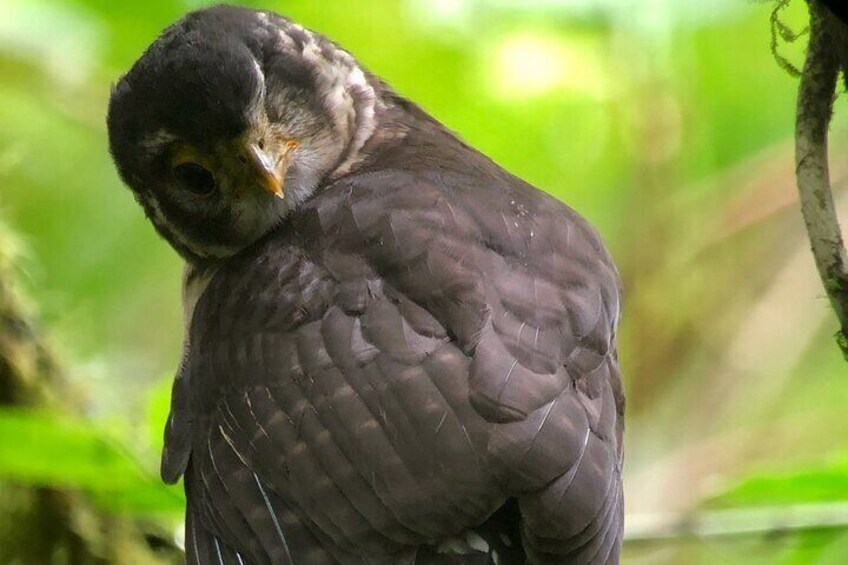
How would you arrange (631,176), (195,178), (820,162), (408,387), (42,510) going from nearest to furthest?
(820,162), (408,387), (195,178), (42,510), (631,176)

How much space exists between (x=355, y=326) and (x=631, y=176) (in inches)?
71.4

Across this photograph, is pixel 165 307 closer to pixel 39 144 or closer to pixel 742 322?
pixel 39 144

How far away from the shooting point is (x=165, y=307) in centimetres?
463

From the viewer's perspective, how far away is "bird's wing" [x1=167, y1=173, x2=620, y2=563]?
5.99 feet

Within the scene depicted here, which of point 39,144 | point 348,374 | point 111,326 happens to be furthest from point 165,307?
point 348,374

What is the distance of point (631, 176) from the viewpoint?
12.1 ft

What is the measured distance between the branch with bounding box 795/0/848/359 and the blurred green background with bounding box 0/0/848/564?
1415 mm

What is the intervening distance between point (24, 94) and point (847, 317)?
275 cm

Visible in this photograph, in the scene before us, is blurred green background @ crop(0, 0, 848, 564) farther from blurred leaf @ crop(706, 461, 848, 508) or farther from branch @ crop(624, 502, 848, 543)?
blurred leaf @ crop(706, 461, 848, 508)

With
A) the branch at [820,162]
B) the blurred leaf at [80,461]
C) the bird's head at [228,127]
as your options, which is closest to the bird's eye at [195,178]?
the bird's head at [228,127]

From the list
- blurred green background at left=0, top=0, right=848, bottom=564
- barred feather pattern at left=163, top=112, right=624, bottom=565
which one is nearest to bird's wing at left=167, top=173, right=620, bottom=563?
barred feather pattern at left=163, top=112, right=624, bottom=565

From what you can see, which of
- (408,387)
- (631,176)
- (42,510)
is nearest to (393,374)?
(408,387)

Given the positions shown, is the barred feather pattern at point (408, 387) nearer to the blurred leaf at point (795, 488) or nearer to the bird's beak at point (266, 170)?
the bird's beak at point (266, 170)

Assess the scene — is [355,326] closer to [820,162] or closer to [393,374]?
[393,374]
